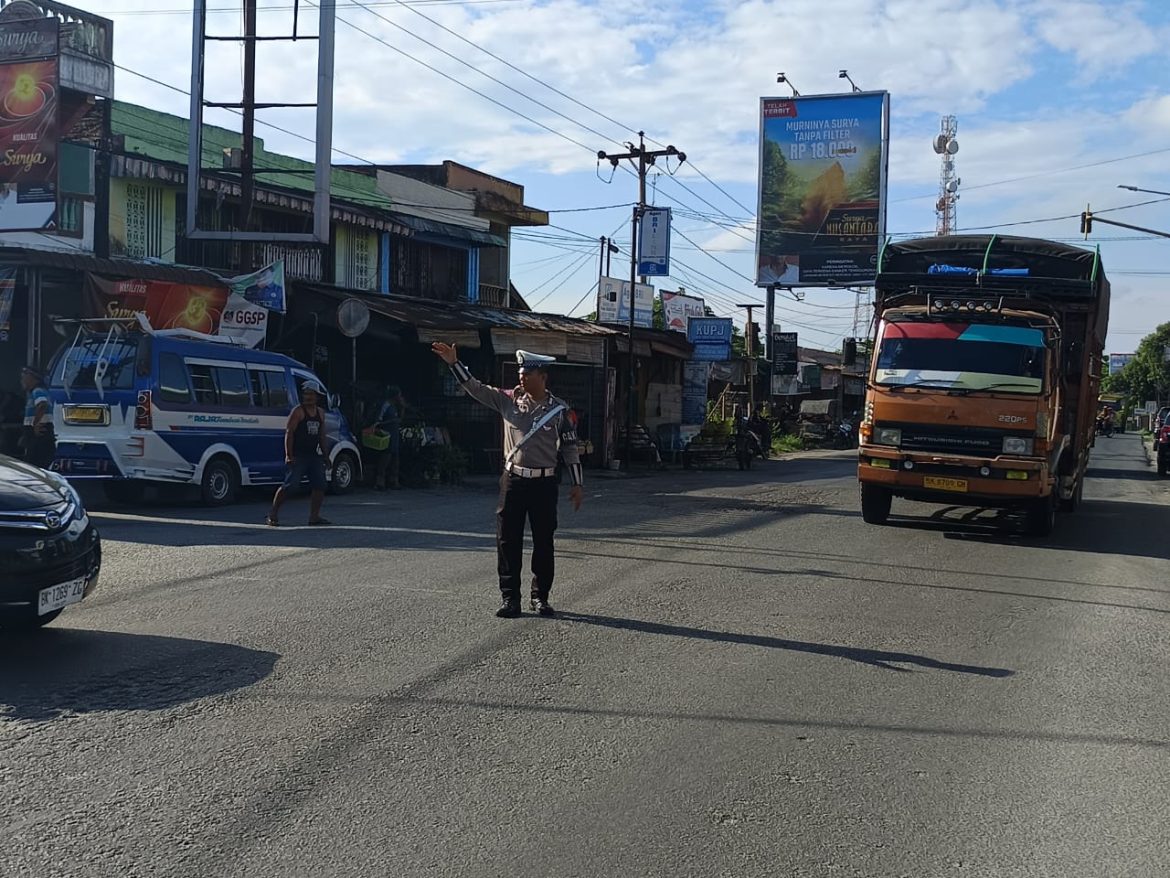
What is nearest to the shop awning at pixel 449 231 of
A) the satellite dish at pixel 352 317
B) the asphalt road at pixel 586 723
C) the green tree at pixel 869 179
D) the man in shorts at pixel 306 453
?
the satellite dish at pixel 352 317

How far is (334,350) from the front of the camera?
22.9 meters

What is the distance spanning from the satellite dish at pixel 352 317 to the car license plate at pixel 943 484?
8968 mm

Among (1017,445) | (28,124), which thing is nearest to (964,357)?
(1017,445)

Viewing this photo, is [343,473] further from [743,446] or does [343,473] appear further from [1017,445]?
[743,446]

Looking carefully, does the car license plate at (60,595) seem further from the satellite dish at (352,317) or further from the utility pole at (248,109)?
the utility pole at (248,109)

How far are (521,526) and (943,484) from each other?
6789 mm

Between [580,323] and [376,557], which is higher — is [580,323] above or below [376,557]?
above

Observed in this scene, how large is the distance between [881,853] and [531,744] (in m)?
1.66

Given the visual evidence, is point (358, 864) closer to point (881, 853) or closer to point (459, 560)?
point (881, 853)

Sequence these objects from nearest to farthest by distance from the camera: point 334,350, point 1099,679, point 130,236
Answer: point 1099,679 < point 130,236 < point 334,350

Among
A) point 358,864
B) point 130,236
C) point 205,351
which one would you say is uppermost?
point 130,236

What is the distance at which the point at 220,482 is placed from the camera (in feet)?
49.1

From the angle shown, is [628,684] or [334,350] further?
[334,350]

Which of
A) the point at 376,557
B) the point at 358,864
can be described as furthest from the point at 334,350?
the point at 358,864
